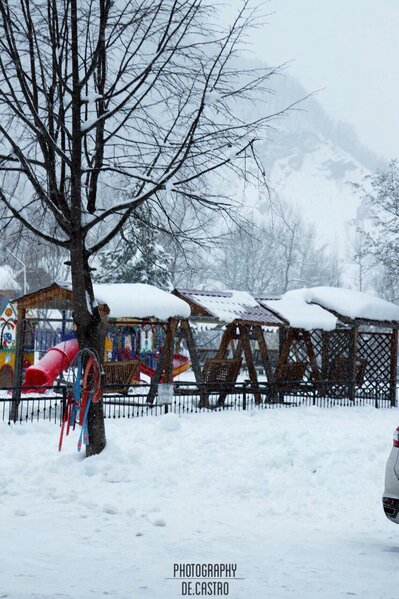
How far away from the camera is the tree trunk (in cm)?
1125

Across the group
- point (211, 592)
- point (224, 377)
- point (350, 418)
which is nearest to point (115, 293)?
point (224, 377)

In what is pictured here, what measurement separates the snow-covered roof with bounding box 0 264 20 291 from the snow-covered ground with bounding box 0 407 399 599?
50295 mm

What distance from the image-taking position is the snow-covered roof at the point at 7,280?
6375 centimetres

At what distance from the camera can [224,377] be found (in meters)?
22.2

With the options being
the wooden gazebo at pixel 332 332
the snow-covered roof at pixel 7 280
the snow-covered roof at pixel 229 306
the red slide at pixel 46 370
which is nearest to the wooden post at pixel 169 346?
the snow-covered roof at pixel 229 306

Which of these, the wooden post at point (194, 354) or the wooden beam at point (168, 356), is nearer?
the wooden post at point (194, 354)

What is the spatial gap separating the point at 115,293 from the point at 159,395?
117 inches

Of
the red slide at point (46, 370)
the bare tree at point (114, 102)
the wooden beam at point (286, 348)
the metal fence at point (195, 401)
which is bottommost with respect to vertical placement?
the metal fence at point (195, 401)

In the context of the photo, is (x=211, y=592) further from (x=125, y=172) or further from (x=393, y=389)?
(x=393, y=389)

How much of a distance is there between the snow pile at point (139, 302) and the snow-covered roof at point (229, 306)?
2.63 feet

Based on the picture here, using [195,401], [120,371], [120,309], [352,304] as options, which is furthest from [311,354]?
[120,309]

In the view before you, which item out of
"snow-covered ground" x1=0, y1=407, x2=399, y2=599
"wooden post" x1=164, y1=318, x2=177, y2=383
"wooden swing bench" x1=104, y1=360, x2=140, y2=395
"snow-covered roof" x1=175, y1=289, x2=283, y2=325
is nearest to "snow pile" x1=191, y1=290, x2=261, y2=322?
"snow-covered roof" x1=175, y1=289, x2=283, y2=325

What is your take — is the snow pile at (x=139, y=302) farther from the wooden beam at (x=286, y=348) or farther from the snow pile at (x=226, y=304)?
the wooden beam at (x=286, y=348)

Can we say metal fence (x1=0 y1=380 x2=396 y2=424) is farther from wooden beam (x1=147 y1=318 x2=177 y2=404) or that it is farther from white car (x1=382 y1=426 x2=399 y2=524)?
white car (x1=382 y1=426 x2=399 y2=524)
